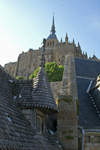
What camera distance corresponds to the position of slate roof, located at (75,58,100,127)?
1043cm

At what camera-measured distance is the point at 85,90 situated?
1361 cm

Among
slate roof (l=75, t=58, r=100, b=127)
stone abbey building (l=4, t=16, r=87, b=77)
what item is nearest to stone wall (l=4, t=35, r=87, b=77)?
stone abbey building (l=4, t=16, r=87, b=77)

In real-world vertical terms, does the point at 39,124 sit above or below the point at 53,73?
below

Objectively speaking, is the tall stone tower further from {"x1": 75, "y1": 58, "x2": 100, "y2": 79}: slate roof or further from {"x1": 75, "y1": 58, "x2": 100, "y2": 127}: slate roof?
{"x1": 75, "y1": 58, "x2": 100, "y2": 79}: slate roof

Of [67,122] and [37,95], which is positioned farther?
[67,122]

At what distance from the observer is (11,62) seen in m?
113

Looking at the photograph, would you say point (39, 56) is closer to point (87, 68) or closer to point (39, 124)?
point (87, 68)

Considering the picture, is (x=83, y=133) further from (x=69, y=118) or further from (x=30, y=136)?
(x=30, y=136)

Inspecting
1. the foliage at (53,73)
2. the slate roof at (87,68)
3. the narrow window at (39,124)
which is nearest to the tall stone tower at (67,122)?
the narrow window at (39,124)

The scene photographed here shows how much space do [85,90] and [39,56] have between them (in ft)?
277

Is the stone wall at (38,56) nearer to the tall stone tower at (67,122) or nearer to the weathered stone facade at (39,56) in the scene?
the weathered stone facade at (39,56)

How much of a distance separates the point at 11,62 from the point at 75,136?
358ft

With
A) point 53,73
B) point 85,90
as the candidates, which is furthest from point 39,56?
point 85,90

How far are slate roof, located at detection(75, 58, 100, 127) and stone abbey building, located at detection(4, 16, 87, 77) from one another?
73.4 m
